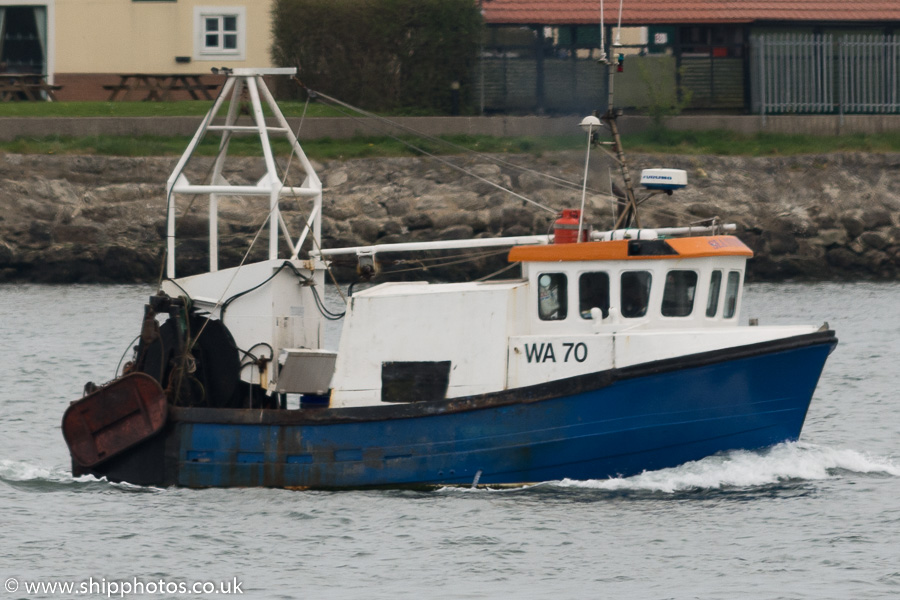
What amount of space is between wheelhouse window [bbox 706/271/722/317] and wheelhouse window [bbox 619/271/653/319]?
652mm

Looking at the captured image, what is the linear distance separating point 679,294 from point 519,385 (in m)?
1.79

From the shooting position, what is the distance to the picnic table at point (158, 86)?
39.2 metres

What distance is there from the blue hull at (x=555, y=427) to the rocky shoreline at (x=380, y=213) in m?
19.9

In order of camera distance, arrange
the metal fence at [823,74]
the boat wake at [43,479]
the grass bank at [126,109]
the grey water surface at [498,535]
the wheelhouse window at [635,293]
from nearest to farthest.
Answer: the grey water surface at [498,535]
the wheelhouse window at [635,293]
the boat wake at [43,479]
the grass bank at [126,109]
the metal fence at [823,74]

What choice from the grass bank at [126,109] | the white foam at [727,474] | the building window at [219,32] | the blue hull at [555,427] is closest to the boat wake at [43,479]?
the blue hull at [555,427]

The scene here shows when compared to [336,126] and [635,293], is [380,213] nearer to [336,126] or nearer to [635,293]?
[336,126]

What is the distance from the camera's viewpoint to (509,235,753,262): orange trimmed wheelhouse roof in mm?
14523

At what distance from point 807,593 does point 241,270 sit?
22.1 feet

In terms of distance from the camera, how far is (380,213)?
35.9 m

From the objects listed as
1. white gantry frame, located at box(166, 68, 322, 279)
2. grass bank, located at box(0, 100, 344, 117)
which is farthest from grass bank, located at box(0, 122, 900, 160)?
white gantry frame, located at box(166, 68, 322, 279)

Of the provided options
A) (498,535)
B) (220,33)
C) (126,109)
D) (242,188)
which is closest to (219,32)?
(220,33)

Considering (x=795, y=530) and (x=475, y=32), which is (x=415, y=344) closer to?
(x=795, y=530)

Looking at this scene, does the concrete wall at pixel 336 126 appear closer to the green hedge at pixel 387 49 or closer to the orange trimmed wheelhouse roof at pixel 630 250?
the green hedge at pixel 387 49

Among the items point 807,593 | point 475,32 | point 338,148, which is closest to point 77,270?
point 338,148
